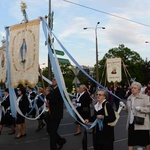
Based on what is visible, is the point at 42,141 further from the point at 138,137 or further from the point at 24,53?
the point at 138,137

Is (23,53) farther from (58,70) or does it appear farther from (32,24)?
(58,70)

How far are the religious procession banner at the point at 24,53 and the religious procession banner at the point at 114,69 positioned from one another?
38.1 feet

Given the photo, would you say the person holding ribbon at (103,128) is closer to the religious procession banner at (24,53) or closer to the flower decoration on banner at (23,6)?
the religious procession banner at (24,53)

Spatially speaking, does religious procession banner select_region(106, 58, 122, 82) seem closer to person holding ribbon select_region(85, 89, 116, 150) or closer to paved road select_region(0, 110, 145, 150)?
paved road select_region(0, 110, 145, 150)

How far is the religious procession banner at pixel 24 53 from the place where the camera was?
25.8 feet

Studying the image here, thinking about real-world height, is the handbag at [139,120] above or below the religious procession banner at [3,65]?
below

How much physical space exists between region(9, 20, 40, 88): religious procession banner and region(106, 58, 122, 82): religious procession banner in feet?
38.1

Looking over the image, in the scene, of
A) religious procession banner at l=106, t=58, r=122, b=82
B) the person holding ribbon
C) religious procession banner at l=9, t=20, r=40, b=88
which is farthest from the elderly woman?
Result: religious procession banner at l=106, t=58, r=122, b=82

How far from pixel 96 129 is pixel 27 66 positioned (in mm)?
2982

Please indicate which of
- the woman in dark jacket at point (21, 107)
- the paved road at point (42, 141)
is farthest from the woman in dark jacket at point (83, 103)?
the woman in dark jacket at point (21, 107)

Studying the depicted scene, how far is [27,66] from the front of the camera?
800cm

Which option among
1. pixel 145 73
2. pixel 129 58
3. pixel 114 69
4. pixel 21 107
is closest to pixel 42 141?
pixel 21 107

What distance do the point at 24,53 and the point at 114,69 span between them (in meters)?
12.1

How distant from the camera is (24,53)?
8.12 meters
